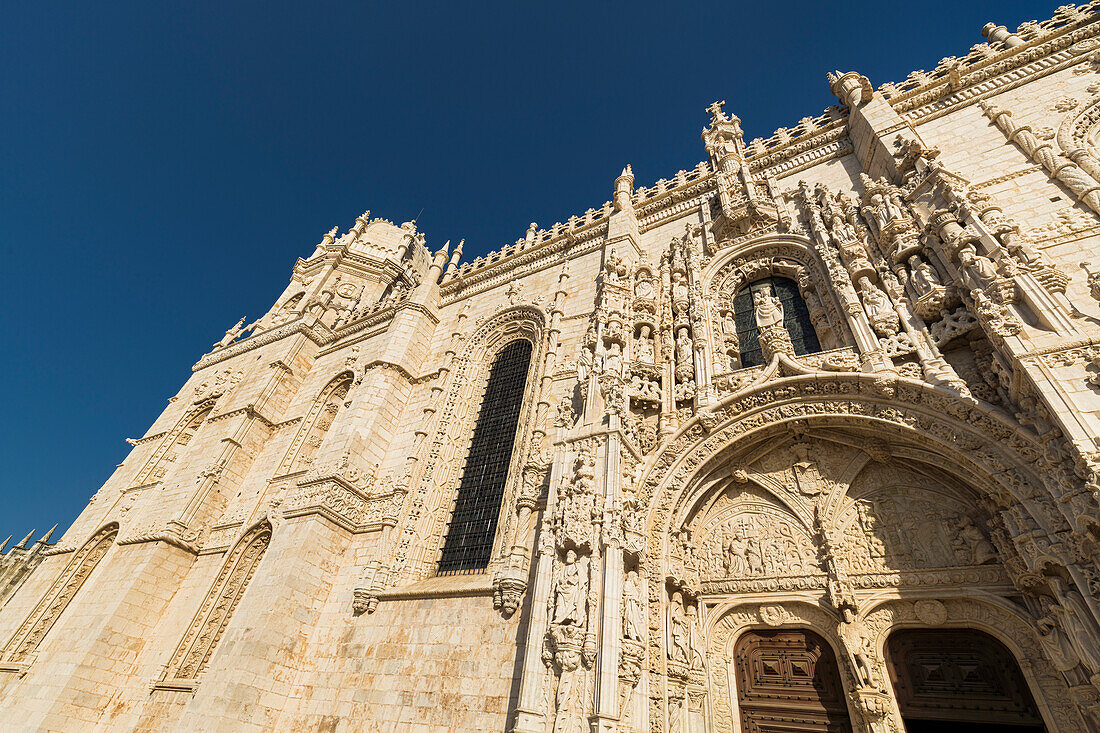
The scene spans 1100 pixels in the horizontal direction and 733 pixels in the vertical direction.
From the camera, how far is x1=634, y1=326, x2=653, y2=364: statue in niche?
940 centimetres

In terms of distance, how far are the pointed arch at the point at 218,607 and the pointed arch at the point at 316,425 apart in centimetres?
207

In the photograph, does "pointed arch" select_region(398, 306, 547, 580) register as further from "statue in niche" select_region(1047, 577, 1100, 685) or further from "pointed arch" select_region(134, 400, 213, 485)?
"pointed arch" select_region(134, 400, 213, 485)

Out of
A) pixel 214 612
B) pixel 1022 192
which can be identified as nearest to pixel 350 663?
pixel 214 612

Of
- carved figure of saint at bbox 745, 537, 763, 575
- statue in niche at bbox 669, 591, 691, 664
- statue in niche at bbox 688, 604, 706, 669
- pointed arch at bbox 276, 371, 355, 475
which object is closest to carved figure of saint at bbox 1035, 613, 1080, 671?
carved figure of saint at bbox 745, 537, 763, 575

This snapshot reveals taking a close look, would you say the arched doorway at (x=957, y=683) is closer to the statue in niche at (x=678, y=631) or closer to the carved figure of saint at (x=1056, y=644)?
the carved figure of saint at (x=1056, y=644)

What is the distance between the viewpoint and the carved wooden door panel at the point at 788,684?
20.7 feet

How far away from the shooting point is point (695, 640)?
23.4 feet

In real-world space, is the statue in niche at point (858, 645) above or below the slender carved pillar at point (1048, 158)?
below

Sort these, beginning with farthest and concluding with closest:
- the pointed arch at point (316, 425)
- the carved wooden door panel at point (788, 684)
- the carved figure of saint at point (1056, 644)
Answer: the pointed arch at point (316, 425) < the carved wooden door panel at point (788, 684) < the carved figure of saint at point (1056, 644)

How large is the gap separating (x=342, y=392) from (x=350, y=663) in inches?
376

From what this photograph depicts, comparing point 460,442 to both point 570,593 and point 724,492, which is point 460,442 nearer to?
point 570,593

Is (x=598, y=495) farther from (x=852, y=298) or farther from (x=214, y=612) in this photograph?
(x=214, y=612)

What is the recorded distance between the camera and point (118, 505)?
15.7m

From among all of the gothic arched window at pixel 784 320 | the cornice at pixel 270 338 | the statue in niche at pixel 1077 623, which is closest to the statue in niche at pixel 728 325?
the gothic arched window at pixel 784 320
